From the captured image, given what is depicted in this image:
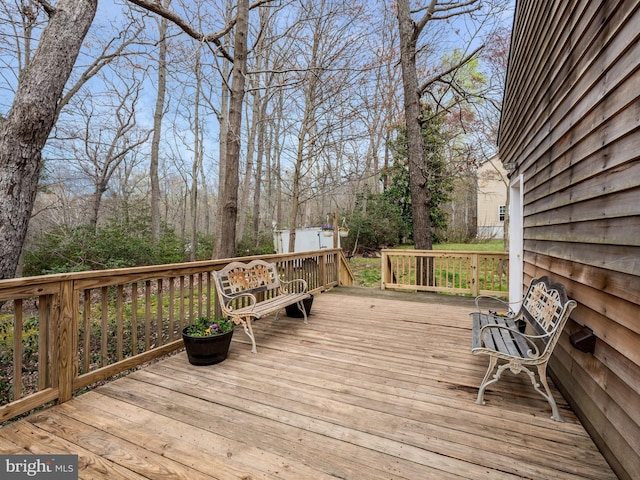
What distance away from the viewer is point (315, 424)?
193 centimetres

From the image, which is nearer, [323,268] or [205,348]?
[205,348]

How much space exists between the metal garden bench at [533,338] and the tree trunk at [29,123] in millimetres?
4243

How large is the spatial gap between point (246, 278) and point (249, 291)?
Result: 169mm

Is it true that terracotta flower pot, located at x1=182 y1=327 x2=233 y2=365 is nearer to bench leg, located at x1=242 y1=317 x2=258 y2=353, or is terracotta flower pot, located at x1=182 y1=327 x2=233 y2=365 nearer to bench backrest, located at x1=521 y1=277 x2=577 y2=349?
bench leg, located at x1=242 y1=317 x2=258 y2=353

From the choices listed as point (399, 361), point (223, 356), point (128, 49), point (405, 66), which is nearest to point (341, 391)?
point (399, 361)

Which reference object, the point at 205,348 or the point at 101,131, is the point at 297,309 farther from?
the point at 101,131

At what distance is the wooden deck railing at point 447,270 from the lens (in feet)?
18.1

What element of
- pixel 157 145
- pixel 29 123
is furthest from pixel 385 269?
pixel 157 145

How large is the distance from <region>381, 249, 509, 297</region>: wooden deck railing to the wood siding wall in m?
2.58

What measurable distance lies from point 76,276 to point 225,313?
53.2 inches

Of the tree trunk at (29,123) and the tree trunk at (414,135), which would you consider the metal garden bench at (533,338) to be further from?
the tree trunk at (29,123)

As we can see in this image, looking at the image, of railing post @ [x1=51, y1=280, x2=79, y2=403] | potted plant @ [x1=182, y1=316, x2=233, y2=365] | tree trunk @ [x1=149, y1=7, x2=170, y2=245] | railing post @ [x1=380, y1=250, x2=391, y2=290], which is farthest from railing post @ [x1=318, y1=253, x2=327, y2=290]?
tree trunk @ [x1=149, y1=7, x2=170, y2=245]

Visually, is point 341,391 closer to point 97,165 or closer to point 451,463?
point 451,463

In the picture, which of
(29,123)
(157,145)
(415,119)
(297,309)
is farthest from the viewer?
(157,145)
